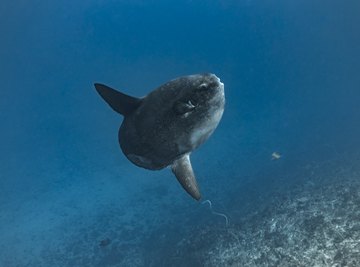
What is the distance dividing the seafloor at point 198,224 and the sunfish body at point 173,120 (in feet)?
24.4

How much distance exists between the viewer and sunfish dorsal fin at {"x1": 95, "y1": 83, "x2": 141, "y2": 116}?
14.8ft

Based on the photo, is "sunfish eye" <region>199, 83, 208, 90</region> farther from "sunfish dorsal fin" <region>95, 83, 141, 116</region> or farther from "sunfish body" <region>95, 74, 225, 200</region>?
"sunfish dorsal fin" <region>95, 83, 141, 116</region>

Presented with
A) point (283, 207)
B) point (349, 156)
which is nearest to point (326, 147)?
point (349, 156)

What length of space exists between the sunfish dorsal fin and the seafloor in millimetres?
7862

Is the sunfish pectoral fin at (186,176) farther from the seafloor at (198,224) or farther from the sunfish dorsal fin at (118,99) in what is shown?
the seafloor at (198,224)

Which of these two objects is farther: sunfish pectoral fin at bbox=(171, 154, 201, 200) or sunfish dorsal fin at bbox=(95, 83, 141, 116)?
sunfish dorsal fin at bbox=(95, 83, 141, 116)

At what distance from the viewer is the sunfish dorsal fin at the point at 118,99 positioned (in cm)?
452

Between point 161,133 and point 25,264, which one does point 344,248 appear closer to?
point 161,133

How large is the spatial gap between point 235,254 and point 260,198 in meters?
4.66

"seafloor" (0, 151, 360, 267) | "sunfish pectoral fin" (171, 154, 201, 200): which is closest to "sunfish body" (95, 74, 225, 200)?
"sunfish pectoral fin" (171, 154, 201, 200)

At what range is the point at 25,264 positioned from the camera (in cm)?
1800

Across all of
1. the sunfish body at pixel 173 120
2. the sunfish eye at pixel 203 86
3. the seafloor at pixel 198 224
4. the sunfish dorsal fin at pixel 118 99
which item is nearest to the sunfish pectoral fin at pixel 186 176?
the sunfish body at pixel 173 120

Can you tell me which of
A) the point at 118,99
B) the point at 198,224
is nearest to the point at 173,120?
the point at 118,99

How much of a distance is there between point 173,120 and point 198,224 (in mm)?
12408
